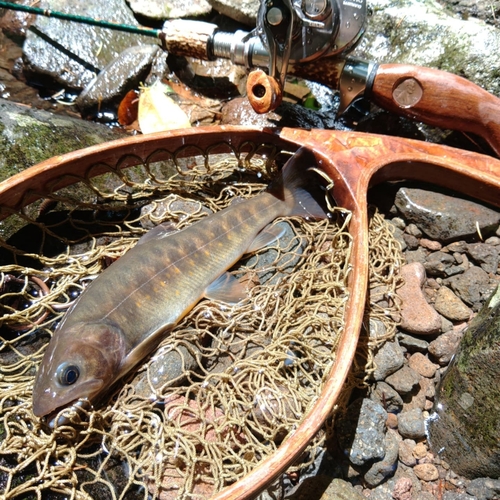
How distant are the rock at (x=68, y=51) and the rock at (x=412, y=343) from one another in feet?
14.1

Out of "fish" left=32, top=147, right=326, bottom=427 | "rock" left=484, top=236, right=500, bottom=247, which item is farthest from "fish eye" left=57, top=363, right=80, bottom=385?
"rock" left=484, top=236, right=500, bottom=247

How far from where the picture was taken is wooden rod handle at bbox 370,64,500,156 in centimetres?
340

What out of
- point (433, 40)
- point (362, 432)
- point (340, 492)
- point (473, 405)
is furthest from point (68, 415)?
point (433, 40)

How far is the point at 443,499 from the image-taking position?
2.74 m

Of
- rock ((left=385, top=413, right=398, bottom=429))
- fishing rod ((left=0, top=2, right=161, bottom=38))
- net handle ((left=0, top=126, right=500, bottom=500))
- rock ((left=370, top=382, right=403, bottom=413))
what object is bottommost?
rock ((left=385, top=413, right=398, bottom=429))

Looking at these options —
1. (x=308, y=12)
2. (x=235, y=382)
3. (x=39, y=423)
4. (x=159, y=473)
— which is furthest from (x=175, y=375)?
(x=308, y=12)

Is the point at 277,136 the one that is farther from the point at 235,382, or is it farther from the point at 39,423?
the point at 39,423

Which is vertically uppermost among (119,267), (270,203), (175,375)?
(270,203)

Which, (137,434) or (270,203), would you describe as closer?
(137,434)

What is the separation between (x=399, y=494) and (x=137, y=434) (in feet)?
5.25

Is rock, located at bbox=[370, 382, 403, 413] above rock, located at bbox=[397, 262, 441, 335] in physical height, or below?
below

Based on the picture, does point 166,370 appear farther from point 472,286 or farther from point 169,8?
point 169,8

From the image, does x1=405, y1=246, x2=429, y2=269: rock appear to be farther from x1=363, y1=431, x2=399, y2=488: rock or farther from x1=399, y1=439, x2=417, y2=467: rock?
x1=363, y1=431, x2=399, y2=488: rock

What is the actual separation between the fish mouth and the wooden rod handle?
2.95 metres
